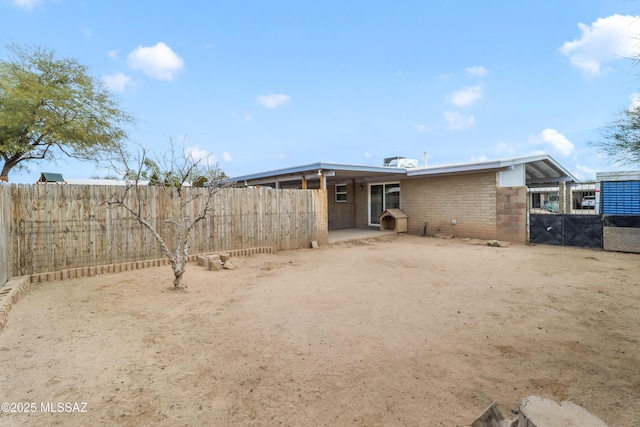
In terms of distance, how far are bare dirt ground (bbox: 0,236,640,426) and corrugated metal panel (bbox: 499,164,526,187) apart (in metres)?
5.29

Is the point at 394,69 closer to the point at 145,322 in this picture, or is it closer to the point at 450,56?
the point at 450,56

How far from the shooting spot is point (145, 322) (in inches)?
150

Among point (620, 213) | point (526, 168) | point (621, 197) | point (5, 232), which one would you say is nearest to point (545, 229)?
point (620, 213)

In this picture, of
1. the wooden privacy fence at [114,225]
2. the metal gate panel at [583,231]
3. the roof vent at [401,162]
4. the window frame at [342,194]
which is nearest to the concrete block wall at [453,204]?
the metal gate panel at [583,231]

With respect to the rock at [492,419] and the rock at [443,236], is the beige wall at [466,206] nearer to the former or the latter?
the rock at [443,236]

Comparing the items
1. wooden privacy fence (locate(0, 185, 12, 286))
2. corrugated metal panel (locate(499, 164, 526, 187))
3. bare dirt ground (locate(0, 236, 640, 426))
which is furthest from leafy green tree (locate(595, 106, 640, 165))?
wooden privacy fence (locate(0, 185, 12, 286))

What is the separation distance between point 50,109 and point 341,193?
40.6 feet

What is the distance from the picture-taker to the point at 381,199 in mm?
14898

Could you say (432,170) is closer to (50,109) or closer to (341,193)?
(341,193)

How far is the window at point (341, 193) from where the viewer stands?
16.3 metres

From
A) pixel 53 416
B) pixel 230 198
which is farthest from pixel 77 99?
pixel 53 416

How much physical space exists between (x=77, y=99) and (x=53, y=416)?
13.3 metres

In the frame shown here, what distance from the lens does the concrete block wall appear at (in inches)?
431

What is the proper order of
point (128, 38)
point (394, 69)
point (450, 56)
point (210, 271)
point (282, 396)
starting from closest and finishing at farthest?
point (282, 396)
point (210, 271)
point (128, 38)
point (450, 56)
point (394, 69)
